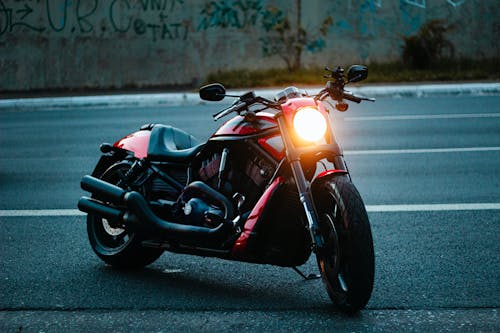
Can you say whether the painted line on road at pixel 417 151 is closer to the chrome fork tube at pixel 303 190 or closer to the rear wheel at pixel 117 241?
the rear wheel at pixel 117 241

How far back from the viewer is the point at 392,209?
23.9 feet

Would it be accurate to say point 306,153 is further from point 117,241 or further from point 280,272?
point 117,241

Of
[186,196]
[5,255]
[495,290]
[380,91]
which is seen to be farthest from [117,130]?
[495,290]

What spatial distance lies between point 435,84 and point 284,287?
13.6 m

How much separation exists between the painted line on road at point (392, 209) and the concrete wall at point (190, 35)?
1288cm

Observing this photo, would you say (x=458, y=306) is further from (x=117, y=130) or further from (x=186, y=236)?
(x=117, y=130)

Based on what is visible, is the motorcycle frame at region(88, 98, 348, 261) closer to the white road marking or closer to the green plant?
the white road marking

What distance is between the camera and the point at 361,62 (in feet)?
66.1

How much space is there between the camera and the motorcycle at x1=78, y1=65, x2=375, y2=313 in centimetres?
461

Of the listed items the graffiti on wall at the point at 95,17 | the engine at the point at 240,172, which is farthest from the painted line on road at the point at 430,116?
the engine at the point at 240,172

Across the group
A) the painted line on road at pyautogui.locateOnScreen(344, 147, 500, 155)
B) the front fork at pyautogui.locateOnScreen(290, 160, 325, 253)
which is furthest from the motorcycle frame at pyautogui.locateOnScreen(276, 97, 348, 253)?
the painted line on road at pyautogui.locateOnScreen(344, 147, 500, 155)

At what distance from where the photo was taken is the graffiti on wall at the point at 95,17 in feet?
66.4

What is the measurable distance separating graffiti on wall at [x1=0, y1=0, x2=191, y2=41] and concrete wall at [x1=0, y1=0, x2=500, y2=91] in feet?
0.07

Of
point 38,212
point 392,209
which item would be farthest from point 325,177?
point 38,212
